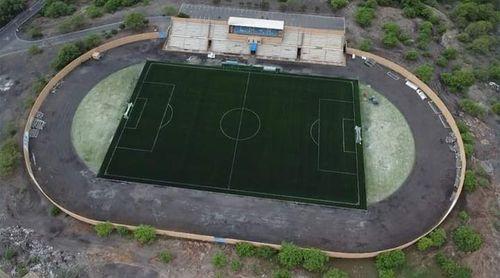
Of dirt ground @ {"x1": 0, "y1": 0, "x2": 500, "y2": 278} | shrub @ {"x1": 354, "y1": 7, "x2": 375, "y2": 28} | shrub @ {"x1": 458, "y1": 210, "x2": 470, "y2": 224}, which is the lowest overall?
dirt ground @ {"x1": 0, "y1": 0, "x2": 500, "y2": 278}

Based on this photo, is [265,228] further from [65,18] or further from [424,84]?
[65,18]

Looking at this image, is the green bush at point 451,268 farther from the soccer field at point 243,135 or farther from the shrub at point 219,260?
the shrub at point 219,260

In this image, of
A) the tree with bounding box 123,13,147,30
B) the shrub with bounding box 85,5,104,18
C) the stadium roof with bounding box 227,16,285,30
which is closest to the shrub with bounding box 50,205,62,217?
the tree with bounding box 123,13,147,30

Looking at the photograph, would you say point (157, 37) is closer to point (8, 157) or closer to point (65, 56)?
point (65, 56)

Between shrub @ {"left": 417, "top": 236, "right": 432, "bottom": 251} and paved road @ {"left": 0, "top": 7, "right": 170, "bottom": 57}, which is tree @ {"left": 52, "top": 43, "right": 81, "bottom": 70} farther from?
shrub @ {"left": 417, "top": 236, "right": 432, "bottom": 251}

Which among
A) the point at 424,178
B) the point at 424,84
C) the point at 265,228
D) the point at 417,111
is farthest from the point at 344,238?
the point at 424,84

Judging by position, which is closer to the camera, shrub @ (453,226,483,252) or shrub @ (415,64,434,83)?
shrub @ (453,226,483,252)

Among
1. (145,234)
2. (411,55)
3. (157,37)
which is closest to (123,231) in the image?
(145,234)
